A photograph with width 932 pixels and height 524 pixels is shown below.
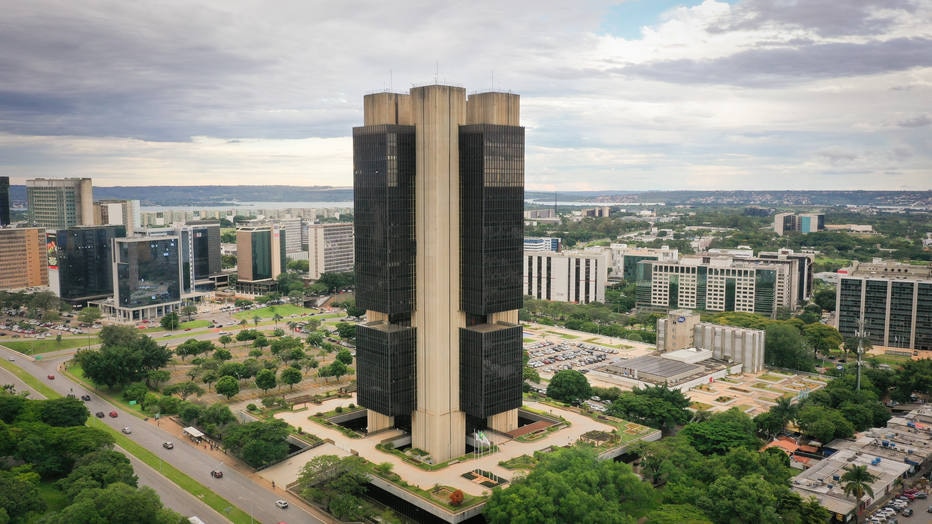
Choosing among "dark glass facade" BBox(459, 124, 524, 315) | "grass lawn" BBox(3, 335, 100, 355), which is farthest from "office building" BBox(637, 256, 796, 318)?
"grass lawn" BBox(3, 335, 100, 355)

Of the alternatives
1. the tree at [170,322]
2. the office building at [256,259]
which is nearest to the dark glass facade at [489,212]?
the tree at [170,322]

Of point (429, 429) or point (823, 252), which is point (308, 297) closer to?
point (429, 429)

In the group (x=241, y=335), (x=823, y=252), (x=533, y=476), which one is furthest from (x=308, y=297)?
(x=823, y=252)

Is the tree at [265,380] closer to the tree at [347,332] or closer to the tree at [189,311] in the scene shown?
the tree at [347,332]

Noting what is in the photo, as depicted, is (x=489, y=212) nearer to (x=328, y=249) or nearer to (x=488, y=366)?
(x=488, y=366)

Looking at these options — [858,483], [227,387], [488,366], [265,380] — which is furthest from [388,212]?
[858,483]
